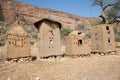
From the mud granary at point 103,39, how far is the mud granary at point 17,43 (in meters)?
6.67

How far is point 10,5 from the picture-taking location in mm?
55875

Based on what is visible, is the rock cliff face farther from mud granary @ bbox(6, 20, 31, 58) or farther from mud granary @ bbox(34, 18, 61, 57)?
mud granary @ bbox(6, 20, 31, 58)

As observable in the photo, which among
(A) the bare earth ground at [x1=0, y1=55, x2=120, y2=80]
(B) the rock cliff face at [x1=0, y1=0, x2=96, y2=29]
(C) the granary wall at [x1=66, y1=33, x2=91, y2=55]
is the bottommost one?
(A) the bare earth ground at [x1=0, y1=55, x2=120, y2=80]

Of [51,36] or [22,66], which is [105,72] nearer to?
[22,66]

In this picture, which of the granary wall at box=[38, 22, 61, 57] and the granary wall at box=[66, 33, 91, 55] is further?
the granary wall at box=[66, 33, 91, 55]

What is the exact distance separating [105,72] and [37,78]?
3191 mm

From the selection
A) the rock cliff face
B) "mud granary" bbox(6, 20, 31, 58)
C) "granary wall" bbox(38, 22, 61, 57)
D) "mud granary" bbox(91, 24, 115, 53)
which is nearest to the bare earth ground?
"mud granary" bbox(6, 20, 31, 58)

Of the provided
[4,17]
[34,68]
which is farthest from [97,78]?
[4,17]

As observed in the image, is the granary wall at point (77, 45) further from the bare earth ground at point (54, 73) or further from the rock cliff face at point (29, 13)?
the rock cliff face at point (29, 13)

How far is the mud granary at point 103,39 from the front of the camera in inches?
552

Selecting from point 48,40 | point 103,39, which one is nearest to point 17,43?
point 48,40

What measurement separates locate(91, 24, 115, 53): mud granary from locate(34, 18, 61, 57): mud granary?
4185 mm

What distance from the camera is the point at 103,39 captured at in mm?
14031

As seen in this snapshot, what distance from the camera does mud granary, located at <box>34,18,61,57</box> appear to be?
1143 cm
